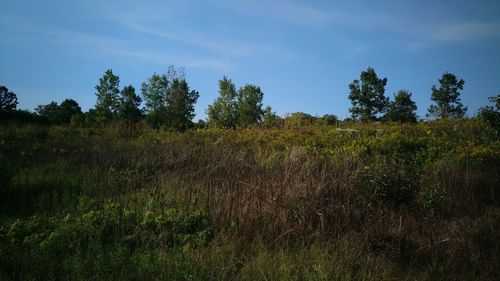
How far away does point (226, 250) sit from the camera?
3693mm

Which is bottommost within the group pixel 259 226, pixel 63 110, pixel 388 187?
pixel 259 226

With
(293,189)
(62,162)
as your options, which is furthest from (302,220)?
(62,162)

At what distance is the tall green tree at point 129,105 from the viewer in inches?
1534

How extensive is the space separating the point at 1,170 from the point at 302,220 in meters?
5.54

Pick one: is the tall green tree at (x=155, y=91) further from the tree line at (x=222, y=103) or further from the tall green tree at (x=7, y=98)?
the tall green tree at (x=7, y=98)

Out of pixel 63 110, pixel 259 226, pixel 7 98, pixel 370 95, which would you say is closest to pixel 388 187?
pixel 259 226

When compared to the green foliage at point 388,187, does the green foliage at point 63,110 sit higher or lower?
higher

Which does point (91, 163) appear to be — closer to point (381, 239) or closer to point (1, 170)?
point (1, 170)

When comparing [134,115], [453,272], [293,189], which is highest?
[134,115]

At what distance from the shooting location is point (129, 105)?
132 ft

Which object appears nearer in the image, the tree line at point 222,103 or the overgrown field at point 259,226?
the overgrown field at point 259,226

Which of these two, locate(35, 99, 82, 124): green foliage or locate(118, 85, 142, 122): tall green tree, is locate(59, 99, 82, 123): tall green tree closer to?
locate(35, 99, 82, 124): green foliage

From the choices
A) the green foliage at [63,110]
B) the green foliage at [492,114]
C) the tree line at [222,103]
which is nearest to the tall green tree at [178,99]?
the tree line at [222,103]

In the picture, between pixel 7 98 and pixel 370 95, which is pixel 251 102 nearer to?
pixel 370 95
